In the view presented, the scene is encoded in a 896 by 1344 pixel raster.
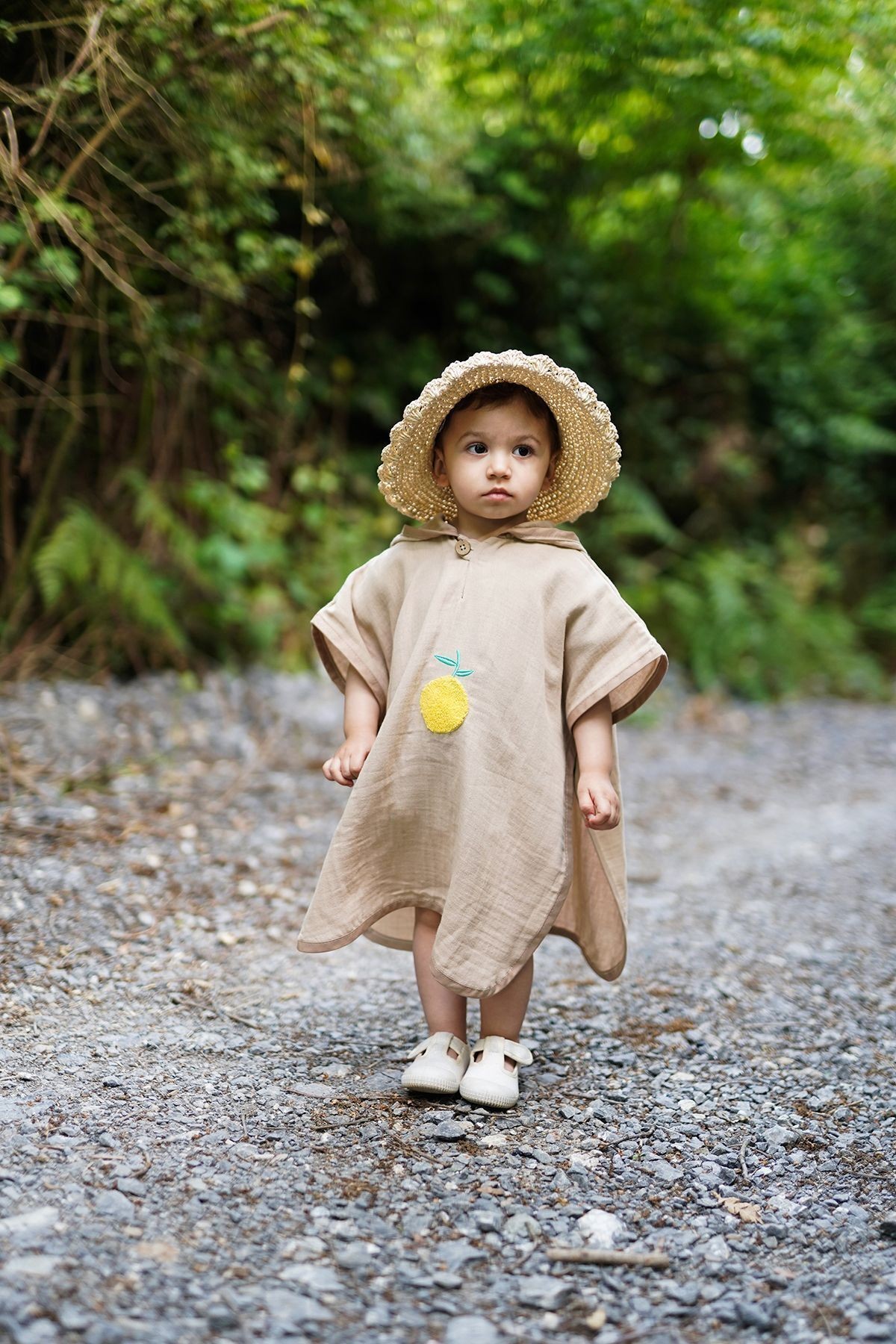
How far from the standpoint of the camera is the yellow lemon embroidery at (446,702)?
92.7 inches

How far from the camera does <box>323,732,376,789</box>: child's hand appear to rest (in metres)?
2.48

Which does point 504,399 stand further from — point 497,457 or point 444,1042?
point 444,1042

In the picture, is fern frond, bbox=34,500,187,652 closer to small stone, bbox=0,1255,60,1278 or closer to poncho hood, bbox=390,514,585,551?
poncho hood, bbox=390,514,585,551

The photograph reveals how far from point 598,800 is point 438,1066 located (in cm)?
66

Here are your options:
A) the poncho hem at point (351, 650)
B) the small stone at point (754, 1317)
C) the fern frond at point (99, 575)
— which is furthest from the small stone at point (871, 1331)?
the fern frond at point (99, 575)

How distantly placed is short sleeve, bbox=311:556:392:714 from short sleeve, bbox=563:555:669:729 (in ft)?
1.41

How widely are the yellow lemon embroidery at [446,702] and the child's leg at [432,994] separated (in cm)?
43

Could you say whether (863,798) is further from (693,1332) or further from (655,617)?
(693,1332)

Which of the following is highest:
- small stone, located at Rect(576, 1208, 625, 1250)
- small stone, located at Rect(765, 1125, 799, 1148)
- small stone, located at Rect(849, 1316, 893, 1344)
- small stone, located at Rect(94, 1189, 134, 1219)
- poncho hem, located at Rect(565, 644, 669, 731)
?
poncho hem, located at Rect(565, 644, 669, 731)

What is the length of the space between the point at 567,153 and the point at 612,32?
→ 6.21ft

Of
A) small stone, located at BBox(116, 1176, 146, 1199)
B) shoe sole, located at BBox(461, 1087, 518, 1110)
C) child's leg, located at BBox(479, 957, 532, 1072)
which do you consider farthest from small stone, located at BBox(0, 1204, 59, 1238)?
child's leg, located at BBox(479, 957, 532, 1072)

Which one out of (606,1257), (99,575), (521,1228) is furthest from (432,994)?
(99,575)

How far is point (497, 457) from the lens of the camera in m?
2.40

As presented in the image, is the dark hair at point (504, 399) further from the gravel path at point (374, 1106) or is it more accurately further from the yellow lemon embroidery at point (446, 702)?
the gravel path at point (374, 1106)
